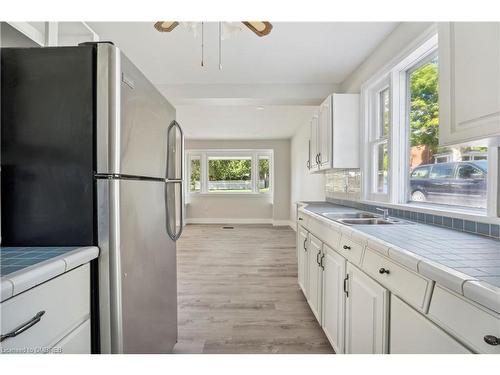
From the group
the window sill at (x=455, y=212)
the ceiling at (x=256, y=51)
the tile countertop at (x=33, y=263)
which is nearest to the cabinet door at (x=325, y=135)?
the ceiling at (x=256, y=51)

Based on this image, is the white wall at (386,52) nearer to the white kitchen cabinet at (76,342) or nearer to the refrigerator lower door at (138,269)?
the refrigerator lower door at (138,269)

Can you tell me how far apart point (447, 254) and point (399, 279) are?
0.64 ft

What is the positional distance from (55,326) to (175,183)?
1.15 meters

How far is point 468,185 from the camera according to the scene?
1641 mm

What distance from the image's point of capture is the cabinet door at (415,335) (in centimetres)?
82

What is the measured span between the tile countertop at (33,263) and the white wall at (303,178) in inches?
155

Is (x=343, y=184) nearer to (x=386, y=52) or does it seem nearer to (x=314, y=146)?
(x=314, y=146)

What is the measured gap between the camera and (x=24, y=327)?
0.71 meters

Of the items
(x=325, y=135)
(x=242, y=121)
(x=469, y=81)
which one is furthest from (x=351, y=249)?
(x=242, y=121)

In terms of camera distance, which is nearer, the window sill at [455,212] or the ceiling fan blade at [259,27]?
the window sill at [455,212]

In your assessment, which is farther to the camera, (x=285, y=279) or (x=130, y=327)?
(x=285, y=279)
